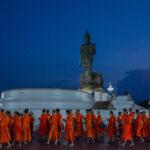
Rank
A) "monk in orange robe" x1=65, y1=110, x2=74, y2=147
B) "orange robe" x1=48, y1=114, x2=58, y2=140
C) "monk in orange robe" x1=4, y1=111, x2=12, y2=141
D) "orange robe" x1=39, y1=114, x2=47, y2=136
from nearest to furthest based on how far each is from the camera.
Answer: "monk in orange robe" x1=4, y1=111, x2=12, y2=141 < "monk in orange robe" x1=65, y1=110, x2=74, y2=147 < "orange robe" x1=48, y1=114, x2=58, y2=140 < "orange robe" x1=39, y1=114, x2=47, y2=136

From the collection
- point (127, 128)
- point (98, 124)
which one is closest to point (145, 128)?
point (98, 124)

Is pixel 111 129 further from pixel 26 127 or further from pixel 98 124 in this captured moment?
pixel 26 127

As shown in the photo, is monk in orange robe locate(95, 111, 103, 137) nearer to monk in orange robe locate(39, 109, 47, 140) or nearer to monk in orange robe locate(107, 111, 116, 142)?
monk in orange robe locate(107, 111, 116, 142)

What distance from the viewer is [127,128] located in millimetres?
17688

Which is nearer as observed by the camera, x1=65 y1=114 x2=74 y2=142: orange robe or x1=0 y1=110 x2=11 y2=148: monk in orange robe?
x1=0 y1=110 x2=11 y2=148: monk in orange robe

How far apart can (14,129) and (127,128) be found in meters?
5.06

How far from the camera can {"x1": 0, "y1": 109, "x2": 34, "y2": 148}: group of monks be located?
17609 mm

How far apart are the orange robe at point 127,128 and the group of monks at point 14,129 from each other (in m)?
4.35

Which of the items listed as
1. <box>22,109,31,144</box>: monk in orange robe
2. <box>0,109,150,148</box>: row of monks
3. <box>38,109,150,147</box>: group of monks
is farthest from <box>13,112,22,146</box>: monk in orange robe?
<box>38,109,150,147</box>: group of monks

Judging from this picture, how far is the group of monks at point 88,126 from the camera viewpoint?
18188mm

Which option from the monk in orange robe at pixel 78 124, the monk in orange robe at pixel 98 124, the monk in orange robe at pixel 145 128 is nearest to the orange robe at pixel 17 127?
the monk in orange robe at pixel 78 124

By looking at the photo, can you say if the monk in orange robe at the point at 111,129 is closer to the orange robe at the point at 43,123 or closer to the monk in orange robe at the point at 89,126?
the monk in orange robe at the point at 89,126

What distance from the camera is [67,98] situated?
33.0m

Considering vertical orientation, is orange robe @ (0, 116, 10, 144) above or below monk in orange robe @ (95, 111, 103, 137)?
below
